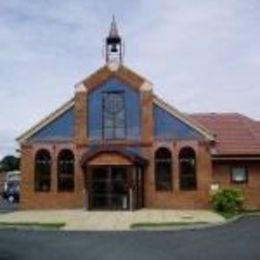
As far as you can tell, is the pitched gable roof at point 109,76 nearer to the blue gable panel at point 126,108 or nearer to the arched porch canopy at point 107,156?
the blue gable panel at point 126,108

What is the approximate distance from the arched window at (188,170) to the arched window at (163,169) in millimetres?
677

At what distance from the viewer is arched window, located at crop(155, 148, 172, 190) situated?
41719 mm

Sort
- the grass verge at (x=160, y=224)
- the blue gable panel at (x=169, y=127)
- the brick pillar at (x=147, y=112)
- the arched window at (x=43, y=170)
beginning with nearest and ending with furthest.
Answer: the grass verge at (x=160, y=224), the blue gable panel at (x=169, y=127), the brick pillar at (x=147, y=112), the arched window at (x=43, y=170)

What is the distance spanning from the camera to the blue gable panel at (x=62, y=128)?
4231 centimetres

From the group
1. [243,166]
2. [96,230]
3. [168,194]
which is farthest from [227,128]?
[96,230]

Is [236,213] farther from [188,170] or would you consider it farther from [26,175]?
[26,175]

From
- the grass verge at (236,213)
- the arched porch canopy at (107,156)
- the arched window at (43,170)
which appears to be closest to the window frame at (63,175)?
the arched window at (43,170)

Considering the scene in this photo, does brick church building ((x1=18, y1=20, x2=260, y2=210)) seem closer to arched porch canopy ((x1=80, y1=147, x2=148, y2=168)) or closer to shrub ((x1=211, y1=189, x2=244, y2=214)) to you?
arched porch canopy ((x1=80, y1=147, x2=148, y2=168))

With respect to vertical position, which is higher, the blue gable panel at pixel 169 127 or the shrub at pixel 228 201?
the blue gable panel at pixel 169 127

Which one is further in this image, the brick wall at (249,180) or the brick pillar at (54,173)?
the brick wall at (249,180)

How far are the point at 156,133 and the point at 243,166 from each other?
548cm

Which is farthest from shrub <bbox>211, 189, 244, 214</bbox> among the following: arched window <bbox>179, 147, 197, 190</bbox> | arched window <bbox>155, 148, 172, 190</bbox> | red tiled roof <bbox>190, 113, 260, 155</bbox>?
red tiled roof <bbox>190, 113, 260, 155</bbox>

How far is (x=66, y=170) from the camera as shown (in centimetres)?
4225

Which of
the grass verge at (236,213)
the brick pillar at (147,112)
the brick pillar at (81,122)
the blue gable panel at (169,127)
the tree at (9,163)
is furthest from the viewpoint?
the tree at (9,163)
